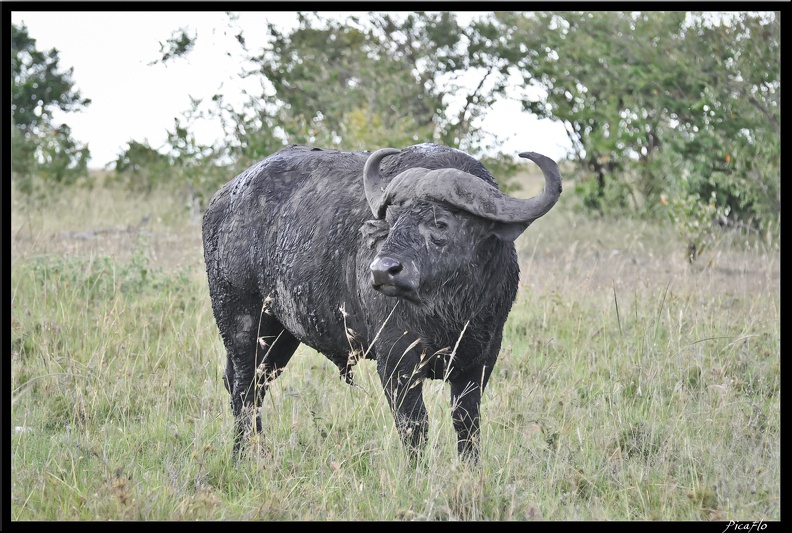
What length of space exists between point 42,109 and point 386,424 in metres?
14.0

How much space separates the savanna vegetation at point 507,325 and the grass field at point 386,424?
22mm

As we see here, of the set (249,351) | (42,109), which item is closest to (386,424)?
(249,351)

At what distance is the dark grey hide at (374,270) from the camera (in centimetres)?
360

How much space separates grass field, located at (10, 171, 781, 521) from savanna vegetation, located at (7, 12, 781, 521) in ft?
0.07

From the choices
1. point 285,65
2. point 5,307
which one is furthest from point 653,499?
point 285,65

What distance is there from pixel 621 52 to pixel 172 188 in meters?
7.46

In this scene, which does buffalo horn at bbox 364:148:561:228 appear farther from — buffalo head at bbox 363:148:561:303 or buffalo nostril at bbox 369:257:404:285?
buffalo nostril at bbox 369:257:404:285

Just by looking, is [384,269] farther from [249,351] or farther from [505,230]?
[249,351]

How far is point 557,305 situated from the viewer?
6.70 metres

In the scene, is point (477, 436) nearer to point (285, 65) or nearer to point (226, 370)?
point (226, 370)

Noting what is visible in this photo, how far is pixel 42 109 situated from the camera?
15938 millimetres

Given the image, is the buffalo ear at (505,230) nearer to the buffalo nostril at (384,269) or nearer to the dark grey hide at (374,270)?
the dark grey hide at (374,270)

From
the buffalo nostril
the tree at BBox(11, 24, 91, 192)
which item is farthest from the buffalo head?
the tree at BBox(11, 24, 91, 192)

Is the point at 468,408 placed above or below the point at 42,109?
below
